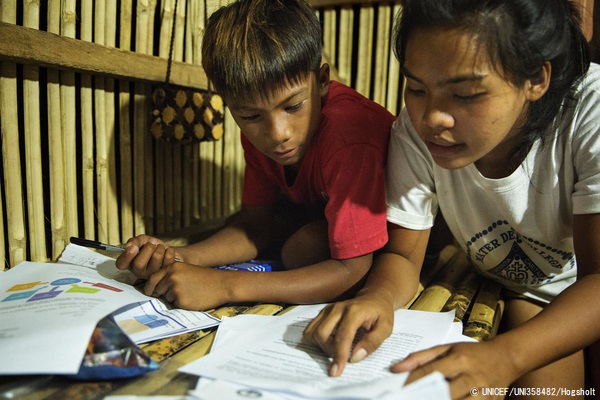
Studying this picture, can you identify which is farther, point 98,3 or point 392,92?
point 392,92

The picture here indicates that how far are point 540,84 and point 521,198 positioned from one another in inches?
7.7

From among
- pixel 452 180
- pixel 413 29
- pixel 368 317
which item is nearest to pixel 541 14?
pixel 413 29

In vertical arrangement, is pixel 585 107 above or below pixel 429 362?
above

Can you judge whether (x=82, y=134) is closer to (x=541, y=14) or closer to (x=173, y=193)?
(x=173, y=193)

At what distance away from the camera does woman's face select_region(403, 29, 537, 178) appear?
635mm

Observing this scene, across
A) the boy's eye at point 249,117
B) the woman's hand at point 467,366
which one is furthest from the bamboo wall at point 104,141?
the woman's hand at point 467,366

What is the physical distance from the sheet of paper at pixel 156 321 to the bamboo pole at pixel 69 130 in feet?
1.42

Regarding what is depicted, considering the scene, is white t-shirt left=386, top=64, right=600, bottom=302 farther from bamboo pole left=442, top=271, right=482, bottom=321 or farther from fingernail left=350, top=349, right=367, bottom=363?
fingernail left=350, top=349, right=367, bottom=363

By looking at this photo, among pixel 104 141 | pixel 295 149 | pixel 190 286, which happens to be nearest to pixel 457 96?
pixel 295 149

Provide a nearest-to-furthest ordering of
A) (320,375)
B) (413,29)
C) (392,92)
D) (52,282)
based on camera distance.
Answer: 1. (320,375)
2. (413,29)
3. (52,282)
4. (392,92)

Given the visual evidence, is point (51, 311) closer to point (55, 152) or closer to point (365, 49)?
point (55, 152)

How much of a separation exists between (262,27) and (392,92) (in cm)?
76

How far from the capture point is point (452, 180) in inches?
34.6

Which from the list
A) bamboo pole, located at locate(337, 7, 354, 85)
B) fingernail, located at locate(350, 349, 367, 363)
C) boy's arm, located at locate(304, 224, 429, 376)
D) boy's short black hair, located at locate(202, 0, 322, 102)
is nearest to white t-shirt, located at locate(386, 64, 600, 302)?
boy's arm, located at locate(304, 224, 429, 376)
